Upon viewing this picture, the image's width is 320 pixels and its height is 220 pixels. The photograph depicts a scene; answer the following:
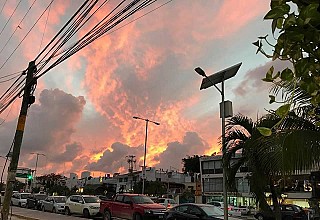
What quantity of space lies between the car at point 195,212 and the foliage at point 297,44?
1536 cm

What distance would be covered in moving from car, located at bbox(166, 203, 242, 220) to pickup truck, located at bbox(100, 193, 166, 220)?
1.86 metres

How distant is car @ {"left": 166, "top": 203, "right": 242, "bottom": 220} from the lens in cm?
1673

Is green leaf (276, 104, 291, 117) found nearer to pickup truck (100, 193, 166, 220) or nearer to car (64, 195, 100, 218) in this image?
pickup truck (100, 193, 166, 220)

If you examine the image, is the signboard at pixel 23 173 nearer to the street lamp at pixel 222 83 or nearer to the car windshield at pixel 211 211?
the car windshield at pixel 211 211

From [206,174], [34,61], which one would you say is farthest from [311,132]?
[206,174]

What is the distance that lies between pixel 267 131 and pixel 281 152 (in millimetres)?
4813

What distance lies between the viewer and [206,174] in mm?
63875

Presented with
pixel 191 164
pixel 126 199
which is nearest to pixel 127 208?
pixel 126 199

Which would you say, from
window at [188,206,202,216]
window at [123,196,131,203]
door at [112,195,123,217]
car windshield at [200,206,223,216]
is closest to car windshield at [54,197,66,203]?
door at [112,195,123,217]

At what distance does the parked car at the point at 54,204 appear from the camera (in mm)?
32244

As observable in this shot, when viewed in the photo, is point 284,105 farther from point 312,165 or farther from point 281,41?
point 312,165

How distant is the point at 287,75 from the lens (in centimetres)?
170

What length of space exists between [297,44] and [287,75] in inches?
5.4

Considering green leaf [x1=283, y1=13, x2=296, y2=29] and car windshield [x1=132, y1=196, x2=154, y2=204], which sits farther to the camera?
car windshield [x1=132, y1=196, x2=154, y2=204]
